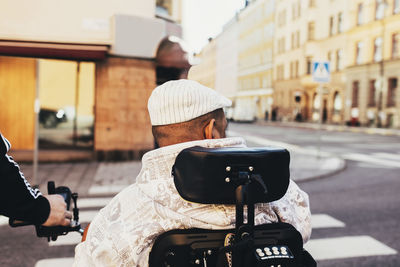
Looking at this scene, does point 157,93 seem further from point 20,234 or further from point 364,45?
point 364,45

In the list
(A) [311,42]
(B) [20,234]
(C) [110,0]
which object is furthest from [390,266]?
(A) [311,42]

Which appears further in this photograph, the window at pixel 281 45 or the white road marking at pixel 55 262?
the window at pixel 281 45

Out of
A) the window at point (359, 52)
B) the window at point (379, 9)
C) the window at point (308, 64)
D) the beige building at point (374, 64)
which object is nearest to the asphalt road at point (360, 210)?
the beige building at point (374, 64)

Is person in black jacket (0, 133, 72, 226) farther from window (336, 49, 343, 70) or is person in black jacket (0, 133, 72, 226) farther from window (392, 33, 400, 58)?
window (336, 49, 343, 70)

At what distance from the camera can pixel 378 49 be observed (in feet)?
121

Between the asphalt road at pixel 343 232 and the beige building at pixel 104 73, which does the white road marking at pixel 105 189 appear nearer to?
the asphalt road at pixel 343 232

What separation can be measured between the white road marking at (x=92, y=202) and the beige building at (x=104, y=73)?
438 centimetres

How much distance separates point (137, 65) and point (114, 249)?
10.3 meters

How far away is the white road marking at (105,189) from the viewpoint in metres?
7.65

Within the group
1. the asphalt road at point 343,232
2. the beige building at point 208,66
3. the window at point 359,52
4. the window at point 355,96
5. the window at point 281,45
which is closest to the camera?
Answer: the asphalt road at point 343,232

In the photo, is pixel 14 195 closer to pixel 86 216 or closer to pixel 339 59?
pixel 86 216

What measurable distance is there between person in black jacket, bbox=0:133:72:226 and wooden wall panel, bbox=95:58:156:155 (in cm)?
990

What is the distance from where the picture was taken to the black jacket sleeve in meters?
1.49

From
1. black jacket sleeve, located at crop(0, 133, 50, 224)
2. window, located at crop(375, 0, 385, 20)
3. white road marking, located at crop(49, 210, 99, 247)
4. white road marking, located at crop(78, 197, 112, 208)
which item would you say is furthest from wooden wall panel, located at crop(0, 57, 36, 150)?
window, located at crop(375, 0, 385, 20)
